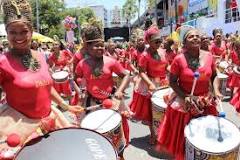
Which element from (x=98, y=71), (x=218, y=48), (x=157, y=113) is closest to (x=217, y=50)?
(x=218, y=48)

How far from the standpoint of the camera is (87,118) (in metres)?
5.05

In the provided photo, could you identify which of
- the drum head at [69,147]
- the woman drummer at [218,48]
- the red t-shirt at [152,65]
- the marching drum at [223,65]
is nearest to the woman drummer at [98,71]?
the red t-shirt at [152,65]

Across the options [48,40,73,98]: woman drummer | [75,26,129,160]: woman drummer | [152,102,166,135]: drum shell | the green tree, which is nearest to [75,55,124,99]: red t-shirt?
[75,26,129,160]: woman drummer

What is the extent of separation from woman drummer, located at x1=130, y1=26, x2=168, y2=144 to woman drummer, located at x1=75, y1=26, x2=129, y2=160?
1.84 meters

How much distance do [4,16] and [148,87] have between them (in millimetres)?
4494

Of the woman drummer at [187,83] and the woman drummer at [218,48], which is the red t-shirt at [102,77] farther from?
the woman drummer at [218,48]

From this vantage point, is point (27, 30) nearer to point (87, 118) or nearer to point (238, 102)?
point (87, 118)

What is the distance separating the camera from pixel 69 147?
3.07m

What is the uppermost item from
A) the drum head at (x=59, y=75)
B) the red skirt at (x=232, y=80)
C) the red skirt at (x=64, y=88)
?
the drum head at (x=59, y=75)

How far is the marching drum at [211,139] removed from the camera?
15.7ft

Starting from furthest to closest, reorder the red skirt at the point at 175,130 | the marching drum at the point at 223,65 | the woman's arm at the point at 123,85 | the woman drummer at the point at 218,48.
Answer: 1. the woman drummer at the point at 218,48
2. the marching drum at the point at 223,65
3. the red skirt at the point at 175,130
4. the woman's arm at the point at 123,85

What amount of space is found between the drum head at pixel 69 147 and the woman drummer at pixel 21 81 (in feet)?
2.26

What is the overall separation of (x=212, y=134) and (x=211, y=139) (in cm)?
8

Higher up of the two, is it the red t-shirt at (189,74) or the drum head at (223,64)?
the red t-shirt at (189,74)
